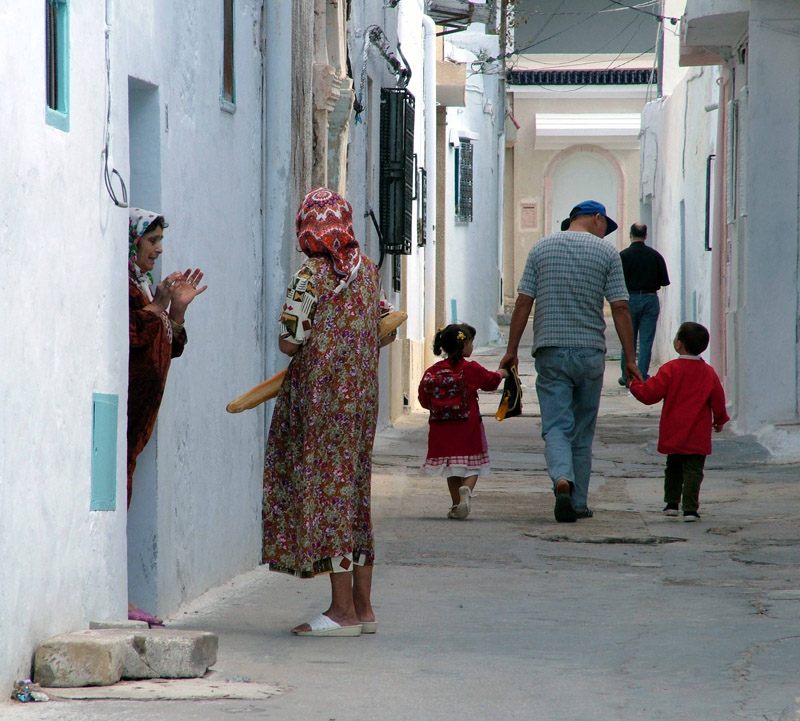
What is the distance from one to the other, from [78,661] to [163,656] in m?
0.28

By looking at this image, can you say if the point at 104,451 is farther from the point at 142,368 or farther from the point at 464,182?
the point at 464,182

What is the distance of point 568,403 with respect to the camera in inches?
328

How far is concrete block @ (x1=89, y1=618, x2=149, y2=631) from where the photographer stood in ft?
14.9

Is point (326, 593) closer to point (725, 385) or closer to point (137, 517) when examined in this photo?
point (137, 517)

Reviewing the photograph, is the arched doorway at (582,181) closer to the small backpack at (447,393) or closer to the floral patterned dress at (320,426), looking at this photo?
the small backpack at (447,393)

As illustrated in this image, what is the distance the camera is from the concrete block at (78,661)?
414 cm

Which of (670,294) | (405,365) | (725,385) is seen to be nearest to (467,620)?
(725,385)

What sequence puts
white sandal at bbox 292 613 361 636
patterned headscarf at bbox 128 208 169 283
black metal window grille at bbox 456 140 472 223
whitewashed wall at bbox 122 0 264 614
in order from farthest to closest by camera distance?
1. black metal window grille at bbox 456 140 472 223
2. whitewashed wall at bbox 122 0 264 614
3. white sandal at bbox 292 613 361 636
4. patterned headscarf at bbox 128 208 169 283

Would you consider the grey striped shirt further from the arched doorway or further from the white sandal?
the arched doorway

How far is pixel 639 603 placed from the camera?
600 centimetres

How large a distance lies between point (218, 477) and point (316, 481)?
1.19 meters

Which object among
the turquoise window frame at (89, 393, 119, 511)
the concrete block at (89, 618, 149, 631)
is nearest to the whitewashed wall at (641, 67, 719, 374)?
the turquoise window frame at (89, 393, 119, 511)

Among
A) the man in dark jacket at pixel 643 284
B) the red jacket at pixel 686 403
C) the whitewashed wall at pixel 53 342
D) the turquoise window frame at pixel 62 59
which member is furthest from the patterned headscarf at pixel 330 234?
the man in dark jacket at pixel 643 284

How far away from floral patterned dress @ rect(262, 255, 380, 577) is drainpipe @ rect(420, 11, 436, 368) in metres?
13.5
